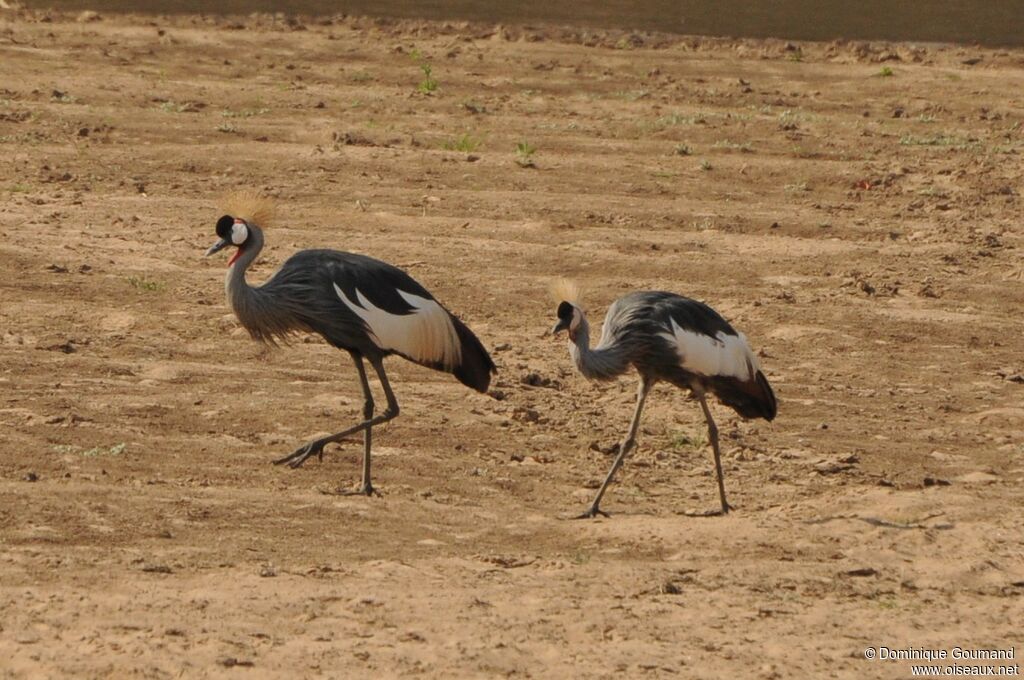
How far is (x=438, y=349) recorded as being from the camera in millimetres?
8250

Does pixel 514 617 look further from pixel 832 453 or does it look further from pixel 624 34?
pixel 624 34

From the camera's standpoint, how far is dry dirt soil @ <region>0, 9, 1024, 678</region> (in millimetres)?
6309

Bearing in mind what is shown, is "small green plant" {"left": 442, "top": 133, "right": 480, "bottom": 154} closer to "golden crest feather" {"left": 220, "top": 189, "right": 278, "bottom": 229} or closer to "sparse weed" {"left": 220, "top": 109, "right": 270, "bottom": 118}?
"sparse weed" {"left": 220, "top": 109, "right": 270, "bottom": 118}

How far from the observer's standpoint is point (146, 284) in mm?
10211

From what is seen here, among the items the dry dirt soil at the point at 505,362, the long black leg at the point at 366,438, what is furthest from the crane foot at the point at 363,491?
the dry dirt soil at the point at 505,362

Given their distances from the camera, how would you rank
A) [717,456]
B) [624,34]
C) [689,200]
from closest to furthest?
[717,456] → [689,200] → [624,34]

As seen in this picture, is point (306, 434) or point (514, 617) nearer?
point (514, 617)

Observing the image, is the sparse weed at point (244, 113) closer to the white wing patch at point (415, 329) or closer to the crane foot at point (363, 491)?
the white wing patch at point (415, 329)

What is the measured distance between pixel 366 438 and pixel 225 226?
49.4 inches

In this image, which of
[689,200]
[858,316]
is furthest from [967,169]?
[858,316]

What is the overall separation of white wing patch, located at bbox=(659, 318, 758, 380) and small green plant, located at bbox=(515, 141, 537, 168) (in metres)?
5.11

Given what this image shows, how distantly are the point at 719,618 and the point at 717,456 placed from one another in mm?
1518

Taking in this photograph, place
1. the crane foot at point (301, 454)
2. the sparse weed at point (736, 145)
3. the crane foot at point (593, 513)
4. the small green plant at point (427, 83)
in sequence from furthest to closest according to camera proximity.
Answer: the small green plant at point (427, 83)
the sparse weed at point (736, 145)
the crane foot at point (301, 454)
the crane foot at point (593, 513)

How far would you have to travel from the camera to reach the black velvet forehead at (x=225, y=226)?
820cm
